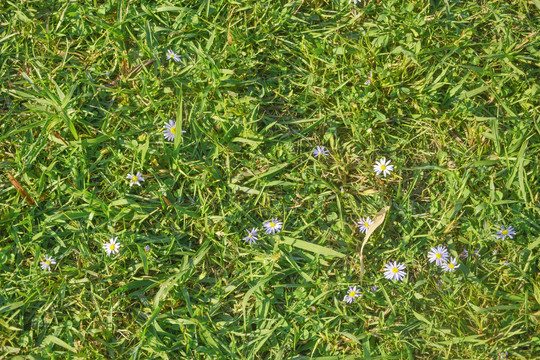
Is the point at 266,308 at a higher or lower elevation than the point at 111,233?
lower

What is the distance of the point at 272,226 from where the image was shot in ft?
7.94

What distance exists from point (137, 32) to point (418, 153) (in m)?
1.89

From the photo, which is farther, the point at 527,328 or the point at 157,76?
the point at 157,76

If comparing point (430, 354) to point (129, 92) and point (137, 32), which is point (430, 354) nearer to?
point (129, 92)

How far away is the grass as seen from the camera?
7.77 ft

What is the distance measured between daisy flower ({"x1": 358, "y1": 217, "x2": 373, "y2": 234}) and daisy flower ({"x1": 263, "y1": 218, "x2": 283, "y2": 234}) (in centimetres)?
46

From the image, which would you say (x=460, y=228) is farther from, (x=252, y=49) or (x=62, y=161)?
(x=62, y=161)

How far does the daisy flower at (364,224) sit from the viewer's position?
95.7 inches

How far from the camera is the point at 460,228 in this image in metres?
2.47

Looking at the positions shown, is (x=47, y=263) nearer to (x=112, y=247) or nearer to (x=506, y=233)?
(x=112, y=247)

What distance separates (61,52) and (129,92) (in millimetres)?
531

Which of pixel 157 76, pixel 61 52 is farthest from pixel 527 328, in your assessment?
pixel 61 52

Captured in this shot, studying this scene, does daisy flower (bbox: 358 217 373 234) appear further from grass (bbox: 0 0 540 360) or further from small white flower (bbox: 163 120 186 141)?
small white flower (bbox: 163 120 186 141)

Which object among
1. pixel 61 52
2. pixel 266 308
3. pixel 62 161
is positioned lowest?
pixel 266 308
